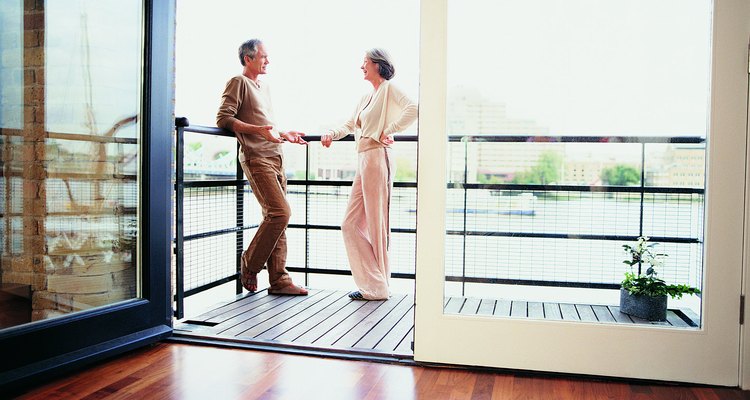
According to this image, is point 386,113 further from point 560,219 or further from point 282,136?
point 560,219

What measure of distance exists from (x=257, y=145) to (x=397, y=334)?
1.55 m

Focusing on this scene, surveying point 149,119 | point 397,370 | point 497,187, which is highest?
point 149,119

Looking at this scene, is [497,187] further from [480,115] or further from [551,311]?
[551,311]

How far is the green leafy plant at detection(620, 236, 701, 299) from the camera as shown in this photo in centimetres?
241

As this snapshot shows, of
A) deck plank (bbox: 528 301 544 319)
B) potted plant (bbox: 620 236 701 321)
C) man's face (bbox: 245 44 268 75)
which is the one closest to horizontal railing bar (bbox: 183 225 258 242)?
man's face (bbox: 245 44 268 75)

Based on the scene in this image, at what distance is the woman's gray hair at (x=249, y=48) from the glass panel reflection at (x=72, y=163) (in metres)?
1.29

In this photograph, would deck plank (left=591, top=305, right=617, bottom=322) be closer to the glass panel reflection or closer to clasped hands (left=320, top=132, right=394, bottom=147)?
clasped hands (left=320, top=132, right=394, bottom=147)

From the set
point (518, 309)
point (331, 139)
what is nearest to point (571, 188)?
point (518, 309)

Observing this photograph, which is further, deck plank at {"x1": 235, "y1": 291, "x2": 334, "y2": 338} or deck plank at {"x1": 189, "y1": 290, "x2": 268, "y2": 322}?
deck plank at {"x1": 189, "y1": 290, "x2": 268, "y2": 322}

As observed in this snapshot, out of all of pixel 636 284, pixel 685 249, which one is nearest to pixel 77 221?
pixel 636 284

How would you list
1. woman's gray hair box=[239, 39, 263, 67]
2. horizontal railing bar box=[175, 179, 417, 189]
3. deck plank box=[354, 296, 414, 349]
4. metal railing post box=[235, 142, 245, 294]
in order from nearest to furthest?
deck plank box=[354, 296, 414, 349] < horizontal railing bar box=[175, 179, 417, 189] < woman's gray hair box=[239, 39, 263, 67] < metal railing post box=[235, 142, 245, 294]

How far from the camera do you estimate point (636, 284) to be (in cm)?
242

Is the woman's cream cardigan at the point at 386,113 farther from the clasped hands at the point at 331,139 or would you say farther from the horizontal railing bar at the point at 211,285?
the horizontal railing bar at the point at 211,285

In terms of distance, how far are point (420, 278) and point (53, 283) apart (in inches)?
56.7
